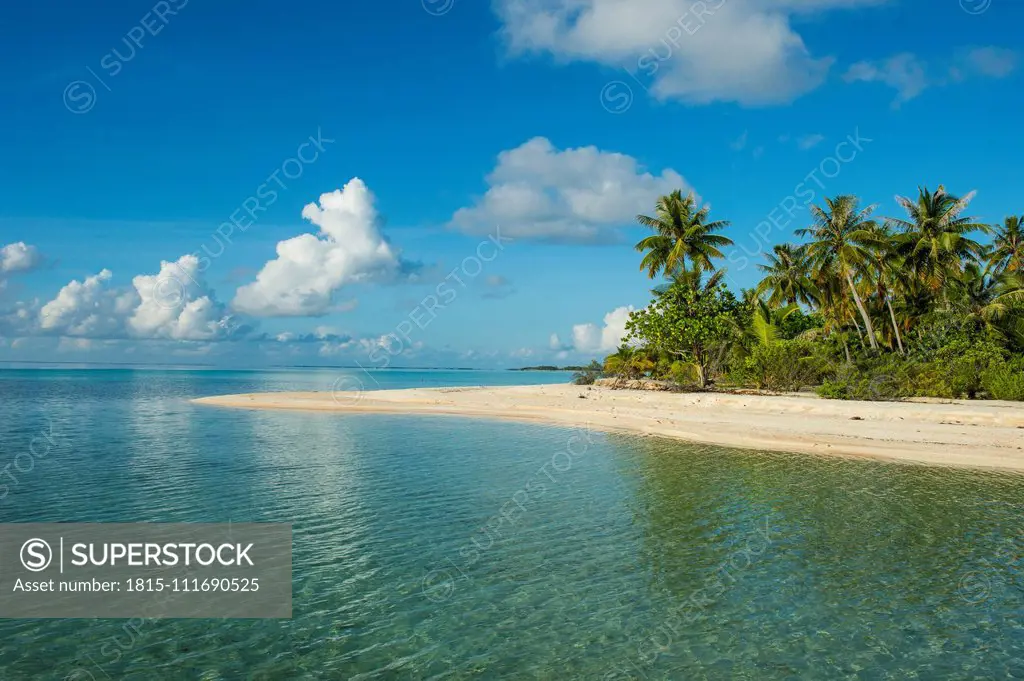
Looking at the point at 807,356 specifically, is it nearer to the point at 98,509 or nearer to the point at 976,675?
the point at 976,675

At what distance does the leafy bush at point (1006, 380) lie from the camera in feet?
109

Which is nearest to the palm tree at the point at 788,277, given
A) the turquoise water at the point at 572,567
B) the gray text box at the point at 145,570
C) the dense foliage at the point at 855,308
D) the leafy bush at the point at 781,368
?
the dense foliage at the point at 855,308

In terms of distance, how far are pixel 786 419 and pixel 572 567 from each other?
22.3 metres

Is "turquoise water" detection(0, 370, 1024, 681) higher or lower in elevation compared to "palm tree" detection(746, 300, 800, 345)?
lower

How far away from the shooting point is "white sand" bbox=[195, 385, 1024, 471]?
2267cm

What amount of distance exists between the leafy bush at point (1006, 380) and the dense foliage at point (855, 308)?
5.0 inches

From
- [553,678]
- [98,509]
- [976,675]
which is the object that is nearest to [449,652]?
[553,678]

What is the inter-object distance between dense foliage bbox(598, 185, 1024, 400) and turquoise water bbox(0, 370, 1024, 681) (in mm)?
20852

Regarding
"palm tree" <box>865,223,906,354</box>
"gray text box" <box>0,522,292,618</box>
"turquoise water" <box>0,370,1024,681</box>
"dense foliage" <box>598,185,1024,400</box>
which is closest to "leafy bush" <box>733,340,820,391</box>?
"dense foliage" <box>598,185,1024,400</box>

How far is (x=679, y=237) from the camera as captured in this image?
4928 cm

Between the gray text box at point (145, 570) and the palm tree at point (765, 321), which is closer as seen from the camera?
the gray text box at point (145, 570)

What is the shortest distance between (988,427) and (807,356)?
721 inches

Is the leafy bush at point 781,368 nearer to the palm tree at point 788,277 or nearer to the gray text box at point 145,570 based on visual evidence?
the palm tree at point 788,277

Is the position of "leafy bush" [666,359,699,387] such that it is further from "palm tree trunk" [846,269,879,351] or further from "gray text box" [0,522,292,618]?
"gray text box" [0,522,292,618]
